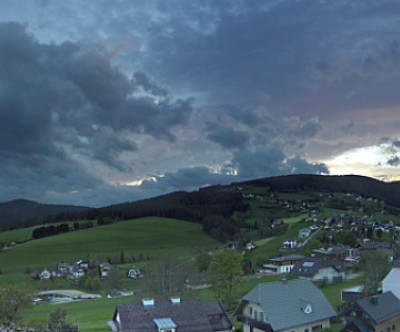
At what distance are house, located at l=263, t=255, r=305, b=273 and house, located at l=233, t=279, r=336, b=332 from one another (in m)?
63.5

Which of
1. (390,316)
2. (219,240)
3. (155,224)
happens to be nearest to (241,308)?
(390,316)

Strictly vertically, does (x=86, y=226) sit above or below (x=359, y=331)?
above

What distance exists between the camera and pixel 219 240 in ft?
569

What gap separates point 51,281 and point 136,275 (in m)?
22.3

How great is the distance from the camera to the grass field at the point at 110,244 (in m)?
143

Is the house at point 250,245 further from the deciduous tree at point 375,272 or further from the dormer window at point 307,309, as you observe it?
the dormer window at point 307,309

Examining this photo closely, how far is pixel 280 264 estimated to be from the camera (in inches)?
4491

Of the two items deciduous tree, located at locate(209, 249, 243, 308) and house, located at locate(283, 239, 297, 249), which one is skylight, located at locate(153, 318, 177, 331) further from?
house, located at locate(283, 239, 297, 249)

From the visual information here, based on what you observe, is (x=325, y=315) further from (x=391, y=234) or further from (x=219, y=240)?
(x=219, y=240)

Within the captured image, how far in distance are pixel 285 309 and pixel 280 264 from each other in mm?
70971

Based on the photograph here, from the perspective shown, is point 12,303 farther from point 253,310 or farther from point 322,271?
point 322,271

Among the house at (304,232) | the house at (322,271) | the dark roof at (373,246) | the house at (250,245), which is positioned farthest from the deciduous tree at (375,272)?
the house at (304,232)

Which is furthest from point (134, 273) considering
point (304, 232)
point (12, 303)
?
point (12, 303)

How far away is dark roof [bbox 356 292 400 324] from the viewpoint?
4581cm
